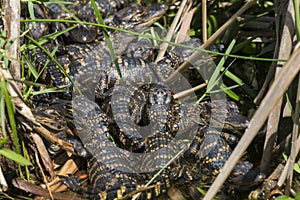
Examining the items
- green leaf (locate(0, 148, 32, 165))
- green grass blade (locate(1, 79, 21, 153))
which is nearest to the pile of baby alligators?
green grass blade (locate(1, 79, 21, 153))

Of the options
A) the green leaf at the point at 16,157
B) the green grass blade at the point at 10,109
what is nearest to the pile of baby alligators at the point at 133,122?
the green grass blade at the point at 10,109

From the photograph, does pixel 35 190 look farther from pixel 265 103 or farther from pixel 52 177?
pixel 265 103

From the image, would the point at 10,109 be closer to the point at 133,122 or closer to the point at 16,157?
the point at 16,157

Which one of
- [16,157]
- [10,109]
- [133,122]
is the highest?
[10,109]

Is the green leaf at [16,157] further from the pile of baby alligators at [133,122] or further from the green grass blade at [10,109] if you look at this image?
the pile of baby alligators at [133,122]

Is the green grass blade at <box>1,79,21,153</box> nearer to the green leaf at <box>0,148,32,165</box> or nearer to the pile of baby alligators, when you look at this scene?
the green leaf at <box>0,148,32,165</box>

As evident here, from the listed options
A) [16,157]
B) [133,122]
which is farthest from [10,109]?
[133,122]

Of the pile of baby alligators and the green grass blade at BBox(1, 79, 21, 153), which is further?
the pile of baby alligators

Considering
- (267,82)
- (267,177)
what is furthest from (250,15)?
(267,177)
